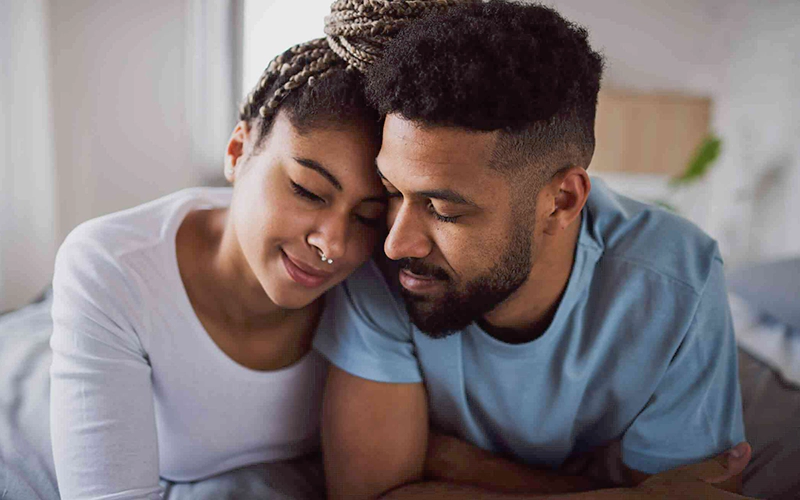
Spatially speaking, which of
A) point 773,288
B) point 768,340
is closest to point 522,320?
point 768,340

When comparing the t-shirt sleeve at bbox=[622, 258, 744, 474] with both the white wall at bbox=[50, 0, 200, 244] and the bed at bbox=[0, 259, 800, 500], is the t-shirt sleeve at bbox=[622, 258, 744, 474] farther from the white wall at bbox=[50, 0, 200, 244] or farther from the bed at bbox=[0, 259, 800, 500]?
the white wall at bbox=[50, 0, 200, 244]

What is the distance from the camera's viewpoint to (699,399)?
Answer: 3.48ft

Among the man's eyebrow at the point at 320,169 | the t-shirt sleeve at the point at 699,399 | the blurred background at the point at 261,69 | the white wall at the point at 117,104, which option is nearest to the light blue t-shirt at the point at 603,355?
the t-shirt sleeve at the point at 699,399

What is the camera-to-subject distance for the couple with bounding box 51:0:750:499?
2.98ft

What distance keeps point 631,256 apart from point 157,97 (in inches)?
105

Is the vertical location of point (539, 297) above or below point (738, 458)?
above

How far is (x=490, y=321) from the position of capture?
1130 millimetres

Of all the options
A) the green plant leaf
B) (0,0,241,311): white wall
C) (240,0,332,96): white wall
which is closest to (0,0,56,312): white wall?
(0,0,241,311): white wall

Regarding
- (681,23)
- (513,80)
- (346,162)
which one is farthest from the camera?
(681,23)

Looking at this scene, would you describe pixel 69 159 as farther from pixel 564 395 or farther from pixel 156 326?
pixel 564 395

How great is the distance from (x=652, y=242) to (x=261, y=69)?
2384 mm

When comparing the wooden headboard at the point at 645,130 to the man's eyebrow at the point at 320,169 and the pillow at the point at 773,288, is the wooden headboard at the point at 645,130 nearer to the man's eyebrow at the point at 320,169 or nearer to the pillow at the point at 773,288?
the pillow at the point at 773,288

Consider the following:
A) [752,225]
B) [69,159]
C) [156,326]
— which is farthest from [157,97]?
[752,225]

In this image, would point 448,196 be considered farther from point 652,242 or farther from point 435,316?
point 652,242
